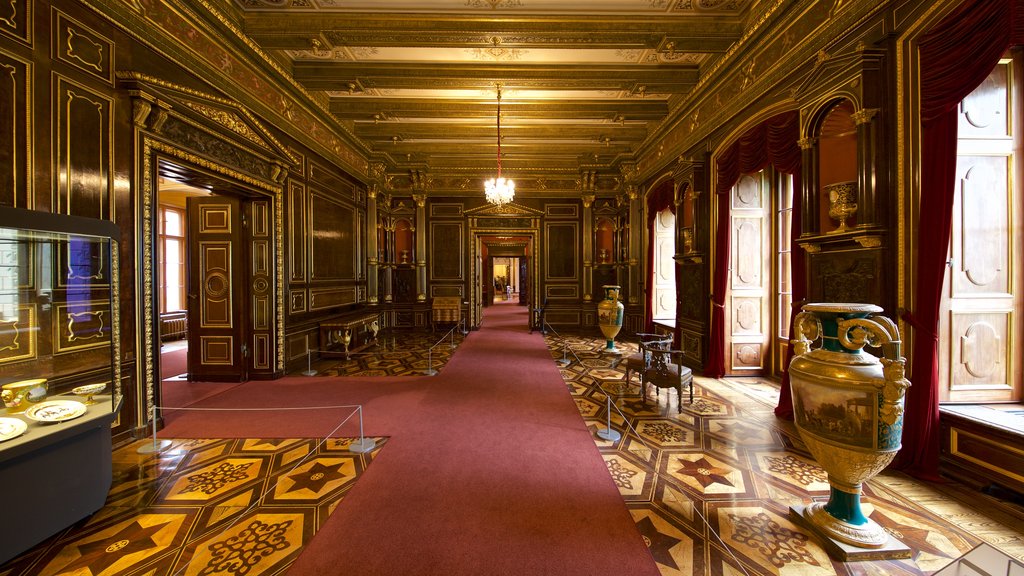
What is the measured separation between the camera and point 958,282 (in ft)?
8.54

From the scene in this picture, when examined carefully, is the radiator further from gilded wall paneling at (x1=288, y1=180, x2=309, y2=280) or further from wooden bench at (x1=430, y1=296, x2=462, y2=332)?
wooden bench at (x1=430, y1=296, x2=462, y2=332)

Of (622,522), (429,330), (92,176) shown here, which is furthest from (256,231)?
(622,522)

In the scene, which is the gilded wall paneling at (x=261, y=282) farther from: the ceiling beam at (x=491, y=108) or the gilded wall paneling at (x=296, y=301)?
the ceiling beam at (x=491, y=108)

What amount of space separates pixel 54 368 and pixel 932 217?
624 cm

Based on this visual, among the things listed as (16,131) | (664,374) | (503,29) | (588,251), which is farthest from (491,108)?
(16,131)

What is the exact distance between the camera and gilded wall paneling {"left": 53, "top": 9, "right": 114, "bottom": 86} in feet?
8.66

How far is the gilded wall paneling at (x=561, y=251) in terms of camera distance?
9.40 metres

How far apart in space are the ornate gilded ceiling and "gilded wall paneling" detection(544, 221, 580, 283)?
7.49 feet

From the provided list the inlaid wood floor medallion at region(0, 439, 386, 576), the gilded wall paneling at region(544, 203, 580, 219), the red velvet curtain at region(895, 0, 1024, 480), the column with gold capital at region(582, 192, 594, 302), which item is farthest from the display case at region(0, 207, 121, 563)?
the column with gold capital at region(582, 192, 594, 302)

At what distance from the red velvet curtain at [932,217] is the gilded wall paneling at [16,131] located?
241 inches

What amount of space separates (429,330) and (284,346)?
163 inches

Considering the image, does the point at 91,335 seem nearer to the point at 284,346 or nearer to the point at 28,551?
the point at 28,551

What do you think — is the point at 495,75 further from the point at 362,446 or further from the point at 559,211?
the point at 559,211

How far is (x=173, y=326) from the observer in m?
8.28
